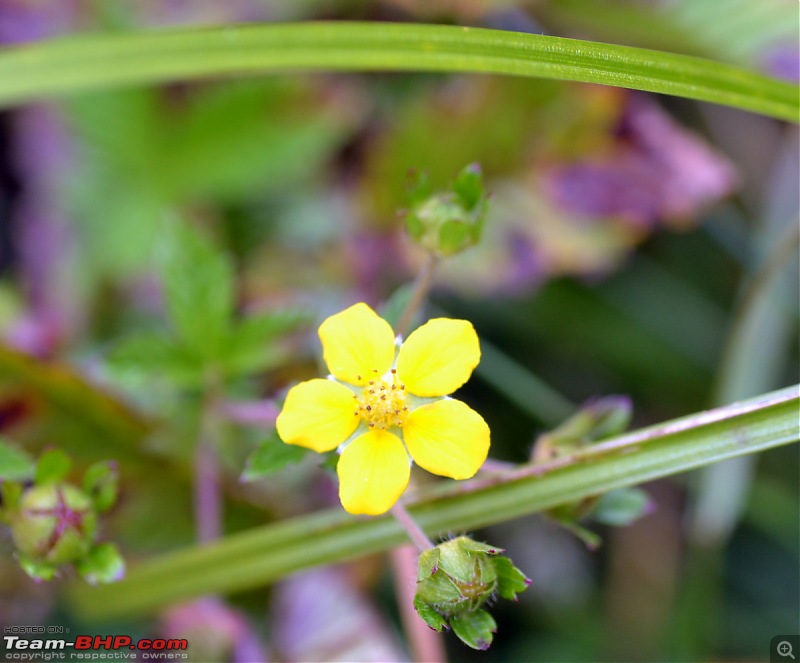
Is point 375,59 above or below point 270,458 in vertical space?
above

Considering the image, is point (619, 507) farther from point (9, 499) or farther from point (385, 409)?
point (9, 499)

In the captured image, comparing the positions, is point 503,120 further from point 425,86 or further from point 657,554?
point 657,554

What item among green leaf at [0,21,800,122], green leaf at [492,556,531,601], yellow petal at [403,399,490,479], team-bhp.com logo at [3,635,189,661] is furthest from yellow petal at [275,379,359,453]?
team-bhp.com logo at [3,635,189,661]

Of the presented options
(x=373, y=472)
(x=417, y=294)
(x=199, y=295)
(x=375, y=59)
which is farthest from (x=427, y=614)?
(x=375, y=59)

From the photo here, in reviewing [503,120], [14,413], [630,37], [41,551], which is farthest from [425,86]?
[41,551]

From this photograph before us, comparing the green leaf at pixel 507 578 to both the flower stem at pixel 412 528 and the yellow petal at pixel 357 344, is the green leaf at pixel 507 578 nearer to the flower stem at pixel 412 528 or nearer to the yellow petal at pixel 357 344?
the flower stem at pixel 412 528

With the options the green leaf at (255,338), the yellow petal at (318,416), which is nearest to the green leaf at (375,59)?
the green leaf at (255,338)
